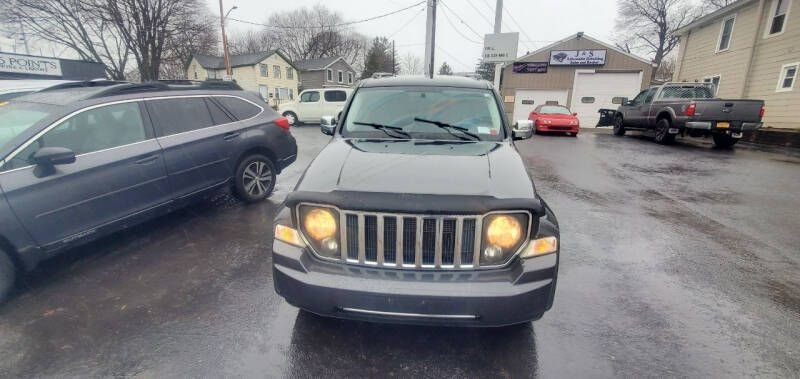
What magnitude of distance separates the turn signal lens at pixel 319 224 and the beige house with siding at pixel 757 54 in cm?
1856

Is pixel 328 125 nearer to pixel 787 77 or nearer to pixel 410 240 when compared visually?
pixel 410 240

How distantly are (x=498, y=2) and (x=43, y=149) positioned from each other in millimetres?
27168

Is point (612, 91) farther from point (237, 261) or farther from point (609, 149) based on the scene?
point (237, 261)

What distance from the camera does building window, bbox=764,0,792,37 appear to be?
530 inches

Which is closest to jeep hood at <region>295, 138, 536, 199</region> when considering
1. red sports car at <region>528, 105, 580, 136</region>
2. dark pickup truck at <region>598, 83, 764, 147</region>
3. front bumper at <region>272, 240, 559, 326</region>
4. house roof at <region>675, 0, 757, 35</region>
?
front bumper at <region>272, 240, 559, 326</region>

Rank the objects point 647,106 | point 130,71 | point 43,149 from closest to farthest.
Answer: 1. point 43,149
2. point 647,106
3. point 130,71

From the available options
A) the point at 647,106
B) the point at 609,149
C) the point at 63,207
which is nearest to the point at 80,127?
the point at 63,207

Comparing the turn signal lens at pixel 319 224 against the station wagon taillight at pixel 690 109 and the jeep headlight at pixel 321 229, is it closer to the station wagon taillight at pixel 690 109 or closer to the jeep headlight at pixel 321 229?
the jeep headlight at pixel 321 229

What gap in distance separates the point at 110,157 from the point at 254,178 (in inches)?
73.9

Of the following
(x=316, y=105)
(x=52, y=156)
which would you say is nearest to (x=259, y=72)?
(x=316, y=105)

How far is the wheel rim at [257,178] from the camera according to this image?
5.11 m

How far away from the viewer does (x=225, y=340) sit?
2.36 meters

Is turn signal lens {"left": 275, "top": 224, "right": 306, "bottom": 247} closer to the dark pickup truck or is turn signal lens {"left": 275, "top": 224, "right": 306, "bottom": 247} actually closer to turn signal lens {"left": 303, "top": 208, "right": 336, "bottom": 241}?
turn signal lens {"left": 303, "top": 208, "right": 336, "bottom": 241}

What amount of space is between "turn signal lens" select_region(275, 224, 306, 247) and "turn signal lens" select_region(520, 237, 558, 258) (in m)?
1.32
